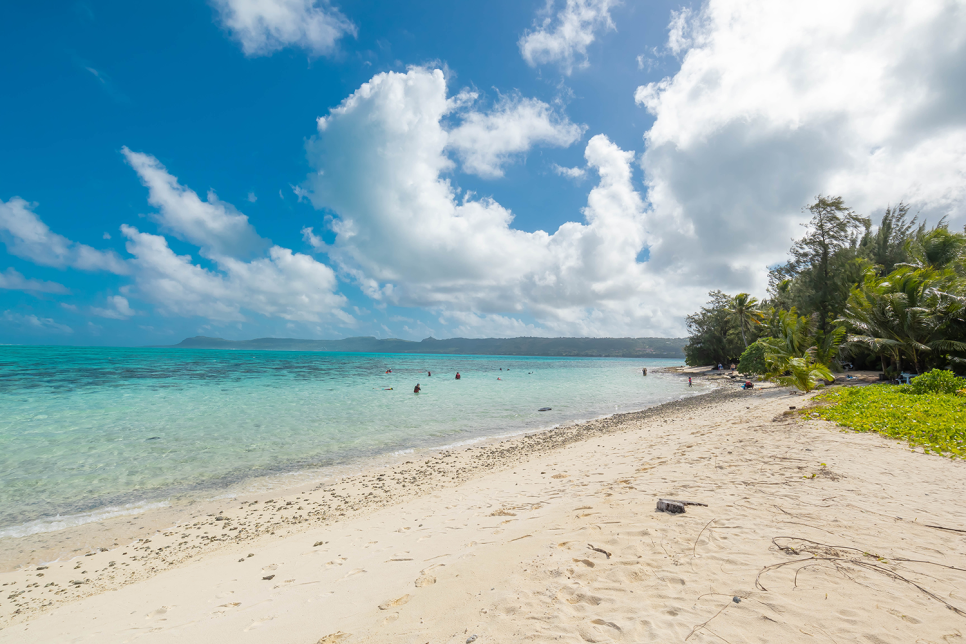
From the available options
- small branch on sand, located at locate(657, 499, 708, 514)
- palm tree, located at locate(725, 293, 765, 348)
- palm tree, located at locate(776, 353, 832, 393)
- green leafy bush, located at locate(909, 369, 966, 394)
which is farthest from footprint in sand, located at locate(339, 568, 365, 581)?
palm tree, located at locate(725, 293, 765, 348)

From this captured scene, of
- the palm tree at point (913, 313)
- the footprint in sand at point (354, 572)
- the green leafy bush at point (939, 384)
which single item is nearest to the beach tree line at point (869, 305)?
the palm tree at point (913, 313)

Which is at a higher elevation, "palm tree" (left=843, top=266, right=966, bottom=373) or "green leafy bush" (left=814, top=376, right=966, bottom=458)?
"palm tree" (left=843, top=266, right=966, bottom=373)

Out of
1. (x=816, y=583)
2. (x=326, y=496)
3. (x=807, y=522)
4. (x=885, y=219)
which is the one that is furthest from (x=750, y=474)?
(x=885, y=219)

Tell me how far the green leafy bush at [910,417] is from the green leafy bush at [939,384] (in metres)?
0.32

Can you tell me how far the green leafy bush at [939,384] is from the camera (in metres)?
12.0

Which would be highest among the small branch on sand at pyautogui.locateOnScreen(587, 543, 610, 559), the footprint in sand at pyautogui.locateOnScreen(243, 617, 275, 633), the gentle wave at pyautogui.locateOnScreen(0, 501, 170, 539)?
the small branch on sand at pyautogui.locateOnScreen(587, 543, 610, 559)

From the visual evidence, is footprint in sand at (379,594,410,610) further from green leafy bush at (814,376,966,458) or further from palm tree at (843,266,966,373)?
palm tree at (843,266,966,373)

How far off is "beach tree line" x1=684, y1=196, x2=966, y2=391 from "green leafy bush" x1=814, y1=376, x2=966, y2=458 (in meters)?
8.68

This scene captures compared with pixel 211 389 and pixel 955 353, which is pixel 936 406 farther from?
pixel 211 389

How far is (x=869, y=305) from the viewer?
66.4 feet

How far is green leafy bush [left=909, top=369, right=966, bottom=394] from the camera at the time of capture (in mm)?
12047

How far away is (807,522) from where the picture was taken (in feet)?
14.7

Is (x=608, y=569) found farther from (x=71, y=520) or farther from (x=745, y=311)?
(x=745, y=311)

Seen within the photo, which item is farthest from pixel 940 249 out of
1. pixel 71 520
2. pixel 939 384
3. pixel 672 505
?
pixel 71 520
